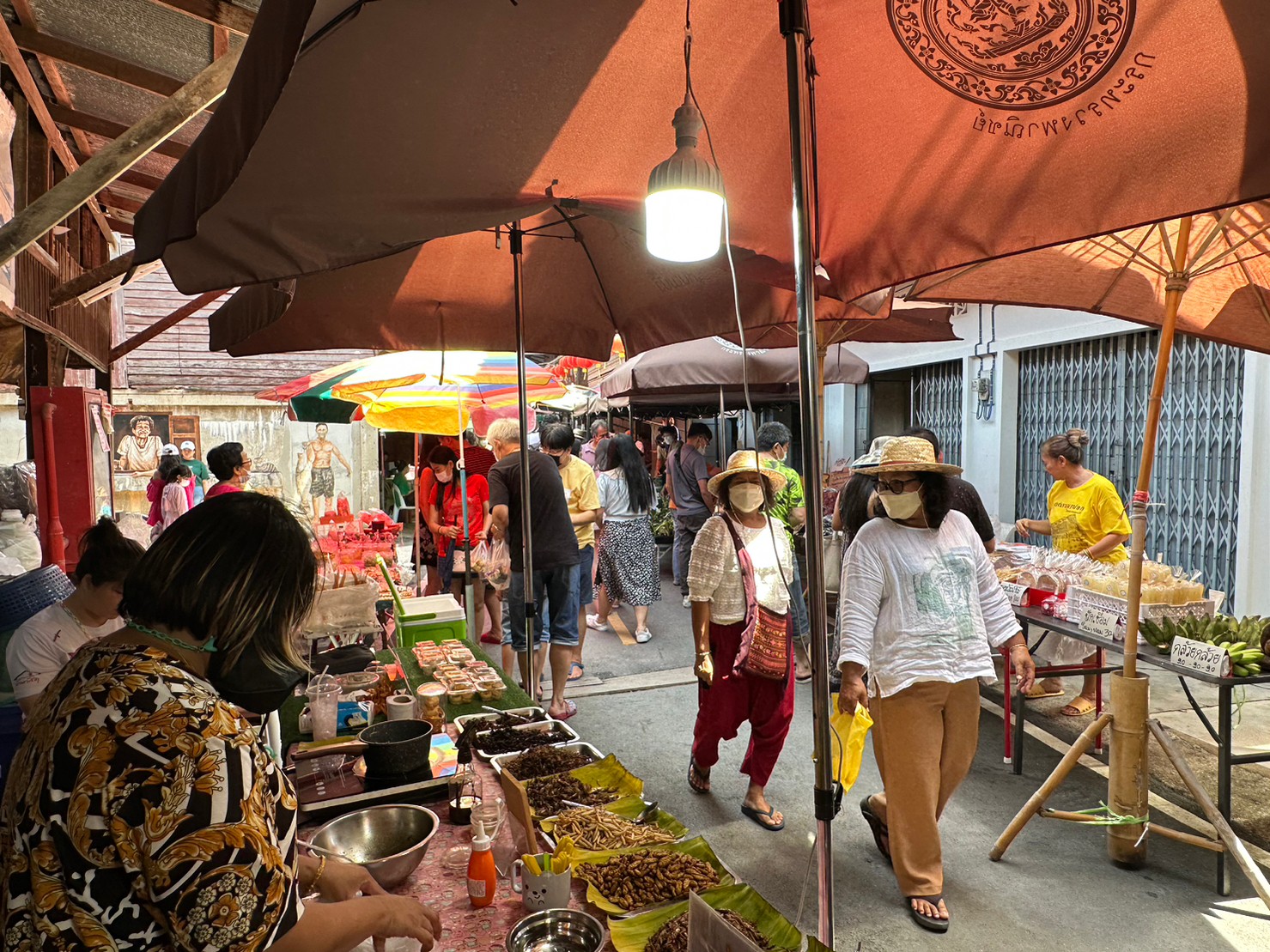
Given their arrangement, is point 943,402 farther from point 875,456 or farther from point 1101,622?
point 875,456

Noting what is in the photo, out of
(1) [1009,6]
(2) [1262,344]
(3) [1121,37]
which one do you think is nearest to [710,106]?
(1) [1009,6]

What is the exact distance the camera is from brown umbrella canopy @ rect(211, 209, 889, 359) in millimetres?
3504

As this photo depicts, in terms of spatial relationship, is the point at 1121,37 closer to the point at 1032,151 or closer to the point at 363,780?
the point at 1032,151

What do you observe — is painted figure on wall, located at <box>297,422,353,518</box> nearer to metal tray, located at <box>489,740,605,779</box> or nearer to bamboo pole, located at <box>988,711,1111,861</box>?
metal tray, located at <box>489,740,605,779</box>

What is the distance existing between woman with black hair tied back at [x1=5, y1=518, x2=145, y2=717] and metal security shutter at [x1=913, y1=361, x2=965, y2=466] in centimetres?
976

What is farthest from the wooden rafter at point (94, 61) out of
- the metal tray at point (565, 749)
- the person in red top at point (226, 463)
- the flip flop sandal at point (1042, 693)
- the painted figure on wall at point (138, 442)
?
the painted figure on wall at point (138, 442)

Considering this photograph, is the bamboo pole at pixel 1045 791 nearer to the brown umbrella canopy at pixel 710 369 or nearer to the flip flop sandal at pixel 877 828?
the flip flop sandal at pixel 877 828

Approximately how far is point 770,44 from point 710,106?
0.81 feet

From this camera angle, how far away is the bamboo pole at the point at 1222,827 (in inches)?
133

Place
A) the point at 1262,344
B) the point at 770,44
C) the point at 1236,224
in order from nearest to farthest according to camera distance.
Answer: the point at 770,44 < the point at 1236,224 < the point at 1262,344

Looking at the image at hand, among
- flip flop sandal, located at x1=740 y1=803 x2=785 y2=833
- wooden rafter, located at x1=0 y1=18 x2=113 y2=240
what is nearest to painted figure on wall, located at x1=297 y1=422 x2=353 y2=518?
wooden rafter, located at x1=0 y1=18 x2=113 y2=240

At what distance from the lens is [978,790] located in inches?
185

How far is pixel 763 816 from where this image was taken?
4.30 m

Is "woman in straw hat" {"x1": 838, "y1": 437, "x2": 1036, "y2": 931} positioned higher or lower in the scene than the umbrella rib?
lower
